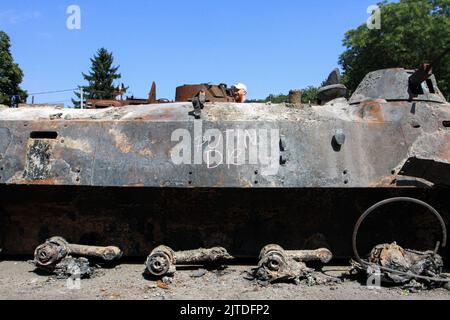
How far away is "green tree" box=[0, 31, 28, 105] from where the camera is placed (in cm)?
3300

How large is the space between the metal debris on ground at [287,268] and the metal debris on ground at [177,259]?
490 millimetres

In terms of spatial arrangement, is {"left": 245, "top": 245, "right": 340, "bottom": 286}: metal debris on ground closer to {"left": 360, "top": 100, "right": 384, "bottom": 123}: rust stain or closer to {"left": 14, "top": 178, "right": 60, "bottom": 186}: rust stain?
{"left": 360, "top": 100, "right": 384, "bottom": 123}: rust stain

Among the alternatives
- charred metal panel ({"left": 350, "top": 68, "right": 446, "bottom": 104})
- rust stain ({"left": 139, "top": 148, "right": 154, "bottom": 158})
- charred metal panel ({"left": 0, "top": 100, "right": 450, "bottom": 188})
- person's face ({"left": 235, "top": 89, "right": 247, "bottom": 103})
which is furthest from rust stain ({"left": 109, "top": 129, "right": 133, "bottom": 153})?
person's face ({"left": 235, "top": 89, "right": 247, "bottom": 103})

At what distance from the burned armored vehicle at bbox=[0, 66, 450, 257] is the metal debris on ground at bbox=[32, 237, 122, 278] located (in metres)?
0.31

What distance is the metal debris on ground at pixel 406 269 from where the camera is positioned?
542 cm

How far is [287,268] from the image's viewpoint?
5.59m

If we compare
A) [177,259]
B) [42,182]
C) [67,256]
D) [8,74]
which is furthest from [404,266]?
[8,74]

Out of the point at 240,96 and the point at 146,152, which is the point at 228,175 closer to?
the point at 146,152

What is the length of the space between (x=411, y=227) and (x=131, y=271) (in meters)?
3.75

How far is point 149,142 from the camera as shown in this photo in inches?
233

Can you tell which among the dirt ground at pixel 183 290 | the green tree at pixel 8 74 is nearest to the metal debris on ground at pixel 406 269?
the dirt ground at pixel 183 290

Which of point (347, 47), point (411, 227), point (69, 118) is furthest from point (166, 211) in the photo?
point (347, 47)

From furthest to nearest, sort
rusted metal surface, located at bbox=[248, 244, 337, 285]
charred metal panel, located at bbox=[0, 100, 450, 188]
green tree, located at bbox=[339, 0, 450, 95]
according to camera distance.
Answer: green tree, located at bbox=[339, 0, 450, 95]
charred metal panel, located at bbox=[0, 100, 450, 188]
rusted metal surface, located at bbox=[248, 244, 337, 285]

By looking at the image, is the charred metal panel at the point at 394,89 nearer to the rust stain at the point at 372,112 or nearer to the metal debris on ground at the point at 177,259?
the rust stain at the point at 372,112
